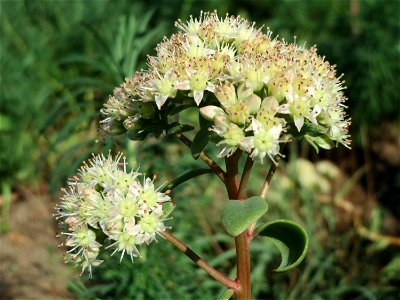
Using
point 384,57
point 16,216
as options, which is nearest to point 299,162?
point 384,57

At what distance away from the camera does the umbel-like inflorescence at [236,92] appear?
5.06 ft

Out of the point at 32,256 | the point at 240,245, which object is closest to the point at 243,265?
the point at 240,245

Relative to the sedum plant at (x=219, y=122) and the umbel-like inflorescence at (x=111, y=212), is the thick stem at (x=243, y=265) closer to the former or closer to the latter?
the sedum plant at (x=219, y=122)

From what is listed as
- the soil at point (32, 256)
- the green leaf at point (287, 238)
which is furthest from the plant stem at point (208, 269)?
the soil at point (32, 256)

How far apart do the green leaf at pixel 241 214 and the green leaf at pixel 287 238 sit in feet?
0.38

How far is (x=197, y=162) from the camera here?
295cm

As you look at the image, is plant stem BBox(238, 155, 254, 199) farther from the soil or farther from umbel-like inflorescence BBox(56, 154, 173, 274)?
the soil

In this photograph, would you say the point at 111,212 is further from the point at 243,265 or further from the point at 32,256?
the point at 32,256

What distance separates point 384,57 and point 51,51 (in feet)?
5.95

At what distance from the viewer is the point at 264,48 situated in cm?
172

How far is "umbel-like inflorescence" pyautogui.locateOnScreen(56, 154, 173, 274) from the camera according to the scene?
60.6 inches

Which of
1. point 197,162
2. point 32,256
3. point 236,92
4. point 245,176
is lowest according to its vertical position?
point 245,176

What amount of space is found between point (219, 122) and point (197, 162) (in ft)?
4.65

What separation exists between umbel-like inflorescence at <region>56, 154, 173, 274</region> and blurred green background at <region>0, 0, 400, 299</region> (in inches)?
33.3
